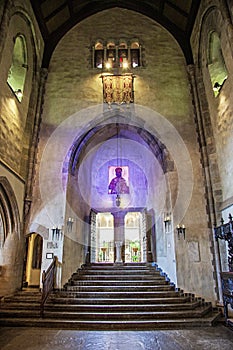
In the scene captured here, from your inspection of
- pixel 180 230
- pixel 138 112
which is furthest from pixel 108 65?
pixel 180 230

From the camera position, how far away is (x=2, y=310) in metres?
6.81

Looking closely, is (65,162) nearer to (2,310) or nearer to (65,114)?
(65,114)

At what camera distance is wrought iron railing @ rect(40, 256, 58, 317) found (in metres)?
6.72

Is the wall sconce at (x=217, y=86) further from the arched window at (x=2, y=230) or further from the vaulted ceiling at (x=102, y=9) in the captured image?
the arched window at (x=2, y=230)

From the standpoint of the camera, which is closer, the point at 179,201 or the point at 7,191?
the point at 7,191

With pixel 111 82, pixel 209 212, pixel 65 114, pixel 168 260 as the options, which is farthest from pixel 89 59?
pixel 168 260

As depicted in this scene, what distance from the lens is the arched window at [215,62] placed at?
8680 millimetres

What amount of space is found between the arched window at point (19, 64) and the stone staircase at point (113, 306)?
22.0 ft

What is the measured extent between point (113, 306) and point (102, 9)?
12486 millimetres

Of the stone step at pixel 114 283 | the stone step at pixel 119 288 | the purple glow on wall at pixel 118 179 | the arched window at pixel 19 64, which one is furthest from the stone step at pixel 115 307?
the arched window at pixel 19 64

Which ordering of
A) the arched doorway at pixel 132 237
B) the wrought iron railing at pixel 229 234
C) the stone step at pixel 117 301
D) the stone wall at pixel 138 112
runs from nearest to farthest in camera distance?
the wrought iron railing at pixel 229 234, the stone step at pixel 117 301, the stone wall at pixel 138 112, the arched doorway at pixel 132 237

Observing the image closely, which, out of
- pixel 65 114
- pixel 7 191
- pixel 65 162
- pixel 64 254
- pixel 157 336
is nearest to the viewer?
pixel 157 336

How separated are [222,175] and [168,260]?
3374 mm

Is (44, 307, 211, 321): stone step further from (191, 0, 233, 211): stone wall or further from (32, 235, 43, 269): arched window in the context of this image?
(32, 235, 43, 269): arched window
